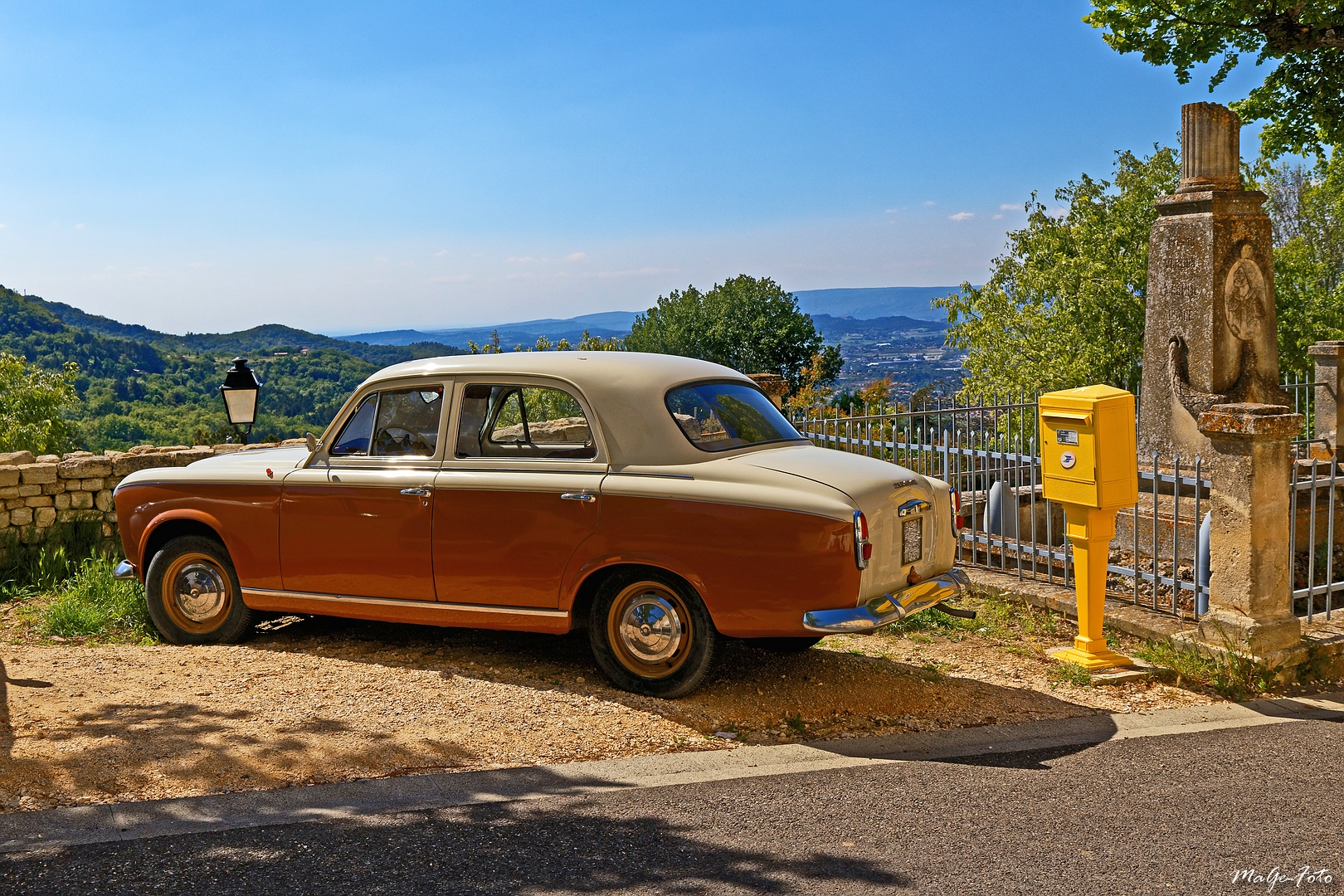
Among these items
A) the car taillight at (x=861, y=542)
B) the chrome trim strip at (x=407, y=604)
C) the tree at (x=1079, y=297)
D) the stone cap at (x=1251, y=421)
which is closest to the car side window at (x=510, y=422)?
the chrome trim strip at (x=407, y=604)

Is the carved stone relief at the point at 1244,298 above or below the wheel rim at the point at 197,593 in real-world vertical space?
above

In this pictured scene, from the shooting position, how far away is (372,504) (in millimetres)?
6133

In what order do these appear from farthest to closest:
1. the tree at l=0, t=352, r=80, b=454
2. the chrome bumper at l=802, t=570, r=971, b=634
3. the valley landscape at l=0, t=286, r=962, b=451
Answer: the tree at l=0, t=352, r=80, b=454, the valley landscape at l=0, t=286, r=962, b=451, the chrome bumper at l=802, t=570, r=971, b=634

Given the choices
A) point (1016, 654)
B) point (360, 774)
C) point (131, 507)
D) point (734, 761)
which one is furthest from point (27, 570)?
point (1016, 654)

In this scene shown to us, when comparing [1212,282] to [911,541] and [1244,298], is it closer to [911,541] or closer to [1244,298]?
[1244,298]

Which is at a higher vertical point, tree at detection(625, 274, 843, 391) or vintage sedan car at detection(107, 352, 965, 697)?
tree at detection(625, 274, 843, 391)

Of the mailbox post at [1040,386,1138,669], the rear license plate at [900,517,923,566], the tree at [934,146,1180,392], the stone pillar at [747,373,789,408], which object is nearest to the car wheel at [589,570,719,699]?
the rear license plate at [900,517,923,566]

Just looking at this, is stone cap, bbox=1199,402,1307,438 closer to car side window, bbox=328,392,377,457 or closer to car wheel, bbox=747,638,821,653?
car wheel, bbox=747,638,821,653

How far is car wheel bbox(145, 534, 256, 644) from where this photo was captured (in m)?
6.82

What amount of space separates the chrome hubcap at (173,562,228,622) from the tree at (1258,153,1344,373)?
43.3 feet

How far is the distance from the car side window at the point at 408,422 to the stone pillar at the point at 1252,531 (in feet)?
14.0

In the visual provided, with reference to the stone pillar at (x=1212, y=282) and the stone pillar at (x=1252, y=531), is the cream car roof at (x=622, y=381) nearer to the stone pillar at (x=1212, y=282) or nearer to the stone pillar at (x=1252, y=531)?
the stone pillar at (x=1252, y=531)

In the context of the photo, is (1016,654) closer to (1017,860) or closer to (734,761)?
(734,761)

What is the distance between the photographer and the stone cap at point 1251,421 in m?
5.81
